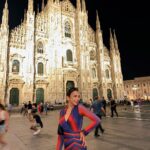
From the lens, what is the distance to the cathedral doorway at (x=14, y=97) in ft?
83.1

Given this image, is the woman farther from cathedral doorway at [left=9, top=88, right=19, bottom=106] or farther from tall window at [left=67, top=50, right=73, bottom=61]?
tall window at [left=67, top=50, right=73, bottom=61]

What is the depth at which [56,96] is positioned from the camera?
28.4 meters

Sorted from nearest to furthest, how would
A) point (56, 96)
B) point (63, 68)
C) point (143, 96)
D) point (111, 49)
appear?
point (56, 96), point (63, 68), point (111, 49), point (143, 96)

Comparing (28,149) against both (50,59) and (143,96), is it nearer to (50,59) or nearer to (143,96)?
(50,59)

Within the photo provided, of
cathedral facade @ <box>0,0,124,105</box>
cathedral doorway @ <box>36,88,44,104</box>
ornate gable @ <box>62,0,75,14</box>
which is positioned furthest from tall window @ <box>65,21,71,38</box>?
cathedral doorway @ <box>36,88,44,104</box>

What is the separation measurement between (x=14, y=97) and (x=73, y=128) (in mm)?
25843

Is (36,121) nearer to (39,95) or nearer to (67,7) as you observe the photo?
(39,95)

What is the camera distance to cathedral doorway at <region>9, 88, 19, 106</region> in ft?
83.1

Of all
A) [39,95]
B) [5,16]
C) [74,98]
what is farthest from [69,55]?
[74,98]

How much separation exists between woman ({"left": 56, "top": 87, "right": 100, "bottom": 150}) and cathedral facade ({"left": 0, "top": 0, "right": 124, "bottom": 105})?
2321 centimetres

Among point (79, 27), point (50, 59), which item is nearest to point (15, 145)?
point (50, 59)

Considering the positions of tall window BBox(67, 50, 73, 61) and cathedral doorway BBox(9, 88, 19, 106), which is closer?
cathedral doorway BBox(9, 88, 19, 106)

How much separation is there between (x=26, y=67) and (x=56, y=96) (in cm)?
734

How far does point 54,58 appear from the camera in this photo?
29.6 metres
